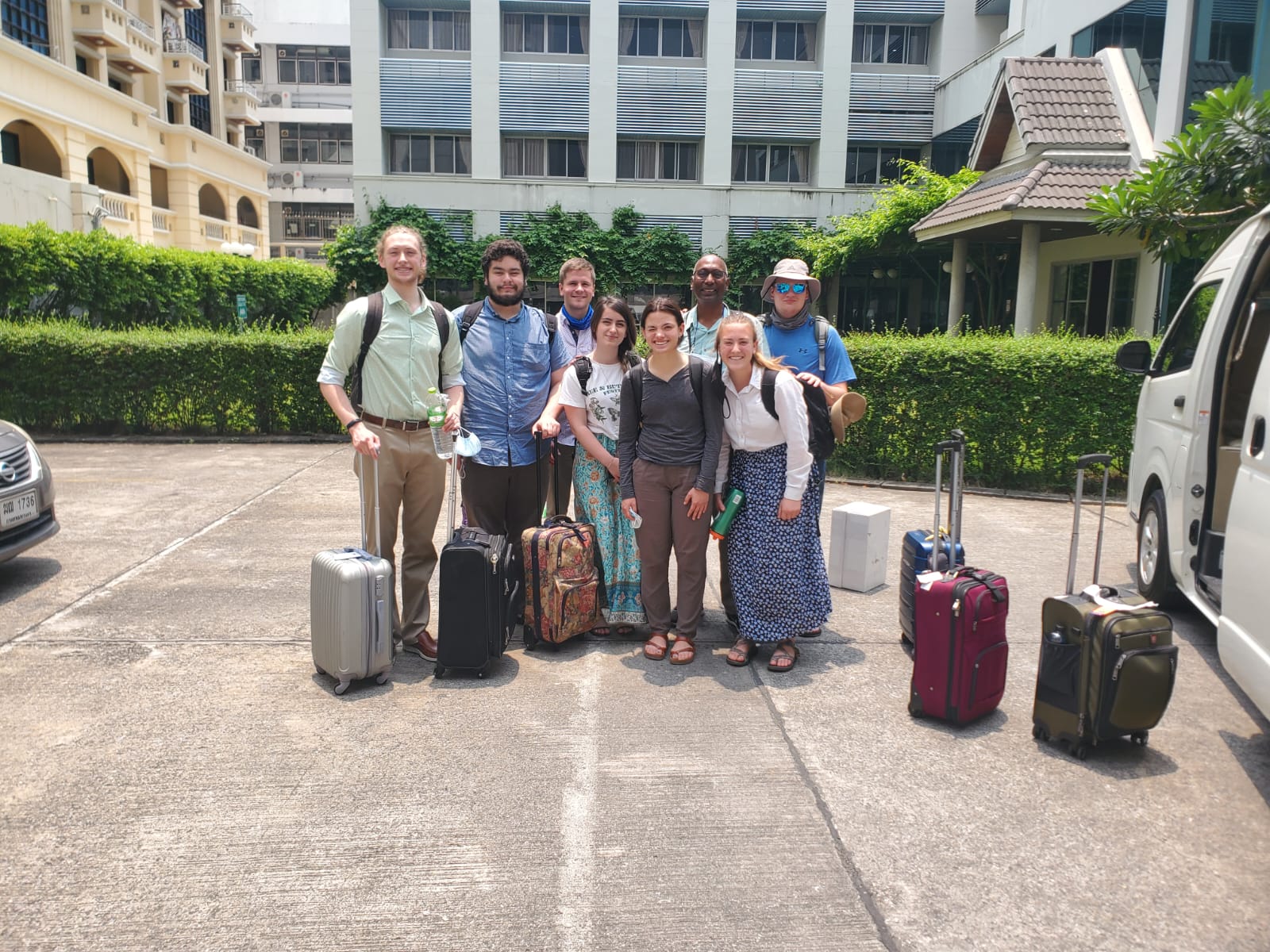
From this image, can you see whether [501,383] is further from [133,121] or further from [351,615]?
[133,121]

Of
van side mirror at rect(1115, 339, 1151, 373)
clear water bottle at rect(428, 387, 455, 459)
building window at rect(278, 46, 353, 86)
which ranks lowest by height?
clear water bottle at rect(428, 387, 455, 459)

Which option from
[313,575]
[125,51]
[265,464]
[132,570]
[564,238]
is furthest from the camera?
[125,51]

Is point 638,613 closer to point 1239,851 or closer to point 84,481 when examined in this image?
point 1239,851

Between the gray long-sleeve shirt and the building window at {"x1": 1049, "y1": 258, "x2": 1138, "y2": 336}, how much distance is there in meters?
11.7

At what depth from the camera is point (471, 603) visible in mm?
4645

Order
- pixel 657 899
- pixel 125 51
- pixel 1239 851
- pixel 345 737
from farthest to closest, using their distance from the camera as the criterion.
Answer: pixel 125 51, pixel 345 737, pixel 1239 851, pixel 657 899

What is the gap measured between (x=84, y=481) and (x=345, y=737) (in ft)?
23.9

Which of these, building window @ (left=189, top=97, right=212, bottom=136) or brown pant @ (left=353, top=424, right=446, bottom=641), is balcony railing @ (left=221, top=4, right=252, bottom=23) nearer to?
building window @ (left=189, top=97, right=212, bottom=136)

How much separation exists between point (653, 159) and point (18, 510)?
1165 inches

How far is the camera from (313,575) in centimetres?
462

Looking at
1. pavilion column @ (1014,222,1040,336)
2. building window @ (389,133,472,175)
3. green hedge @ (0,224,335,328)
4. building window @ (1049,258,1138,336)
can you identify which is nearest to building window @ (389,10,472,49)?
building window @ (389,133,472,175)

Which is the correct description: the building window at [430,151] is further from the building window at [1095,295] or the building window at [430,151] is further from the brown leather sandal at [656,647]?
the brown leather sandal at [656,647]

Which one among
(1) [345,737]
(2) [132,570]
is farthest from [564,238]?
(1) [345,737]

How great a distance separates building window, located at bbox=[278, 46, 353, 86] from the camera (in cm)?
6016
